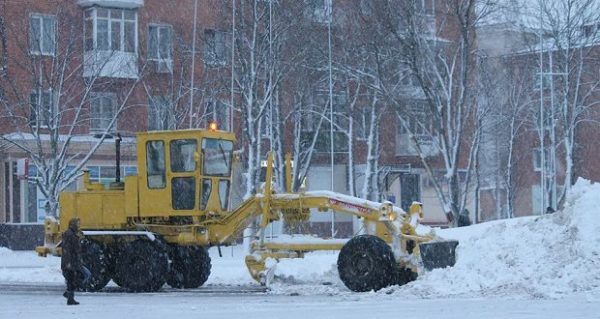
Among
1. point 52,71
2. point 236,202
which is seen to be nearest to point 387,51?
point 52,71

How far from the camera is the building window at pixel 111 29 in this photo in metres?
47.1

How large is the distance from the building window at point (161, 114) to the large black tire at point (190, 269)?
18.4 meters

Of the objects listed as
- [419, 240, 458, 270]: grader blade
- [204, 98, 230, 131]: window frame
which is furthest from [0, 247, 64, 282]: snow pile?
[419, 240, 458, 270]: grader blade

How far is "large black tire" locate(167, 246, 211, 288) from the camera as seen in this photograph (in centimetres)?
2673

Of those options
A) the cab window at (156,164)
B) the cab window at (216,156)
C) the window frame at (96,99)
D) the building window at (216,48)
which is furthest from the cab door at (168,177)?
the window frame at (96,99)

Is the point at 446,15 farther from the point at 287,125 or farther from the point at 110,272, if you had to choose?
the point at 110,272

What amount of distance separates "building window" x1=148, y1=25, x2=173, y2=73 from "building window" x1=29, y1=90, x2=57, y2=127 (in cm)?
477

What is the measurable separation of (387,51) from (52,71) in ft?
38.1

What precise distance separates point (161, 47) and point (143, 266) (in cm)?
2467

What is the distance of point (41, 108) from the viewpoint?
1626 inches

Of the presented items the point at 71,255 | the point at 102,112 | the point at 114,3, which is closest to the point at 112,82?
the point at 102,112

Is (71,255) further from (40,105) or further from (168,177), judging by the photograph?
(40,105)

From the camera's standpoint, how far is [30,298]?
77.3ft

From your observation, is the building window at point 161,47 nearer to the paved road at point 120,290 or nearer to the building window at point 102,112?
the building window at point 102,112
